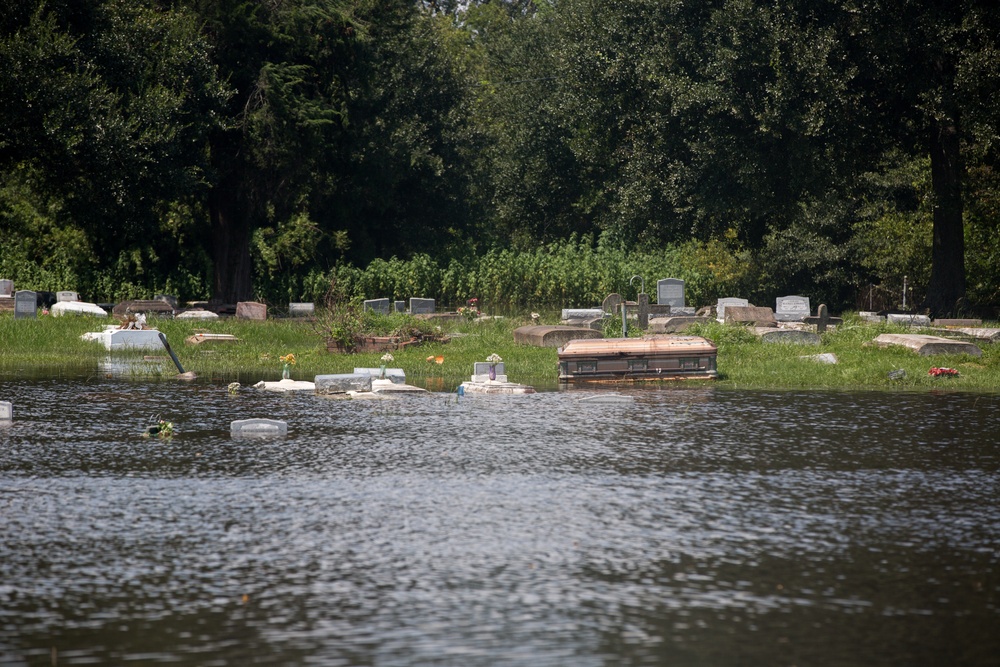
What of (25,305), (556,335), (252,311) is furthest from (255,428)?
(252,311)

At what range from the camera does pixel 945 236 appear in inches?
1727

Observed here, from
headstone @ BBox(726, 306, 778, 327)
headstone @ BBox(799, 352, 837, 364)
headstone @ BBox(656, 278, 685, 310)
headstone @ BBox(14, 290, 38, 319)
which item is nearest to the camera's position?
headstone @ BBox(799, 352, 837, 364)

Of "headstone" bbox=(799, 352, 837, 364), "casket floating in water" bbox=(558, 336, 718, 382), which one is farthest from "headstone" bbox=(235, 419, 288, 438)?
"headstone" bbox=(799, 352, 837, 364)

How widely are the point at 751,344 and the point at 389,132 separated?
32.0 metres

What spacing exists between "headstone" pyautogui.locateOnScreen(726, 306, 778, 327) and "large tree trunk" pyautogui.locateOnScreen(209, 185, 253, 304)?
2400 centimetres

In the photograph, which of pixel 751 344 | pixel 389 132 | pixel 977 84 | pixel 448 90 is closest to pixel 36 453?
pixel 751 344

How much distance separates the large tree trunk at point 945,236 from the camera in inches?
1703

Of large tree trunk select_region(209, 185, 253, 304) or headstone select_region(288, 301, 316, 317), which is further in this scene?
large tree trunk select_region(209, 185, 253, 304)

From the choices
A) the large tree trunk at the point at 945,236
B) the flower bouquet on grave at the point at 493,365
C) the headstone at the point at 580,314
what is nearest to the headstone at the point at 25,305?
the headstone at the point at 580,314

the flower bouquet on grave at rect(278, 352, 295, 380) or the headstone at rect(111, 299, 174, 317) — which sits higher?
the headstone at rect(111, 299, 174, 317)

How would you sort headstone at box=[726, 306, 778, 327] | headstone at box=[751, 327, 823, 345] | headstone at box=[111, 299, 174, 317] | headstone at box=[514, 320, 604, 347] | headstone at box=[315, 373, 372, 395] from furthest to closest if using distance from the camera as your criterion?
headstone at box=[111, 299, 174, 317] < headstone at box=[726, 306, 778, 327] < headstone at box=[514, 320, 604, 347] < headstone at box=[751, 327, 823, 345] < headstone at box=[315, 373, 372, 395]

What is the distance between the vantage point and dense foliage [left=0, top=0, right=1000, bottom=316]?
4188 centimetres

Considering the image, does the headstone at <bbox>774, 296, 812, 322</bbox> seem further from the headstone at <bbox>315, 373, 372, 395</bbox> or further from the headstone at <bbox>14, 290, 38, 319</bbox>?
the headstone at <bbox>14, 290, 38, 319</bbox>

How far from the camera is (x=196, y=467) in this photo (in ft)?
55.8
